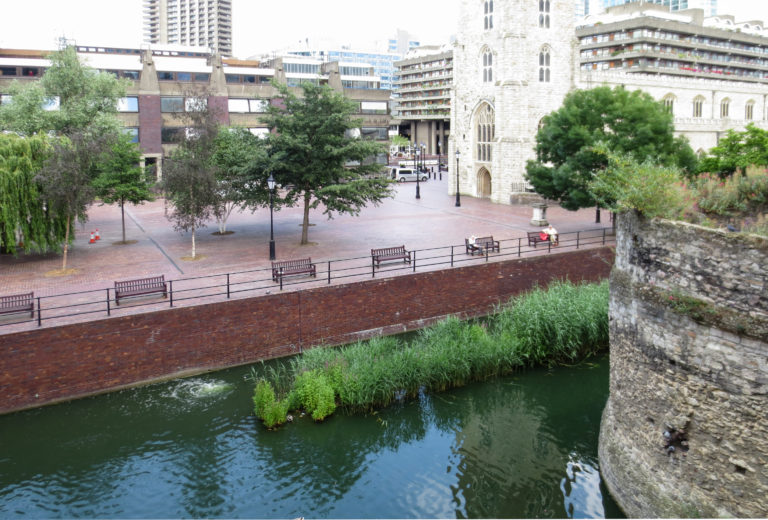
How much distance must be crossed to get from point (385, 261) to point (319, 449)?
10.4m

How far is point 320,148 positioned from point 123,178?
31.6 ft

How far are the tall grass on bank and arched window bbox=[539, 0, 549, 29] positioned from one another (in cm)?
2707

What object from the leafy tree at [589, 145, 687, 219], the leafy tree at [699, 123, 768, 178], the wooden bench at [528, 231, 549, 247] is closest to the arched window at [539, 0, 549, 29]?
the leafy tree at [699, 123, 768, 178]

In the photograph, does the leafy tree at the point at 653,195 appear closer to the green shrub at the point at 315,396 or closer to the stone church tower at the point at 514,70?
the green shrub at the point at 315,396

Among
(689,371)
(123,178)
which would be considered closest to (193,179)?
(123,178)

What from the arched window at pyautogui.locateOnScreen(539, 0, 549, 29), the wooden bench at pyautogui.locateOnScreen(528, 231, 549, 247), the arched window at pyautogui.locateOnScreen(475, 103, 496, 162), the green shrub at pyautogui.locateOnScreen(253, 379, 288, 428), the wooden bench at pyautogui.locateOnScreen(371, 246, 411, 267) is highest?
the arched window at pyautogui.locateOnScreen(539, 0, 549, 29)

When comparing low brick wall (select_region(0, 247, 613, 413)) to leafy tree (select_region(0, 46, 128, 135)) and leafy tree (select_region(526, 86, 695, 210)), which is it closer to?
leafy tree (select_region(526, 86, 695, 210))

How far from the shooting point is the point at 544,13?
42.6 meters

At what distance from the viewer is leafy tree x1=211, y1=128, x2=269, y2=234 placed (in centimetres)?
2706

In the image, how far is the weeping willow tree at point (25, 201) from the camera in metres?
22.2

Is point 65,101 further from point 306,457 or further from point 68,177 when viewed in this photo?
point 306,457

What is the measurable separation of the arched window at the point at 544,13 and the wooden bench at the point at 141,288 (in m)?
33.3

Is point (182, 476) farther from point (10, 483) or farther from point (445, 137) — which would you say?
point (445, 137)

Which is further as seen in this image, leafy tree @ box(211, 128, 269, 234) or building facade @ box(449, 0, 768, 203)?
building facade @ box(449, 0, 768, 203)
